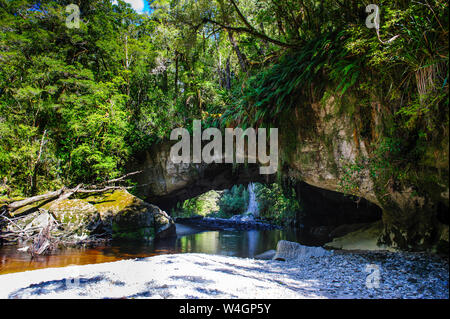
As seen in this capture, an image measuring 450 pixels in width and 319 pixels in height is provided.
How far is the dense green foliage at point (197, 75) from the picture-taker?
3.27 m

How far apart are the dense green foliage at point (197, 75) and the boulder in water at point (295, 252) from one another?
2.43 meters

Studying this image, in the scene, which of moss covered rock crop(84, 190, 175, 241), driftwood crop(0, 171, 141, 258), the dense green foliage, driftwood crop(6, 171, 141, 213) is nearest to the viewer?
the dense green foliage

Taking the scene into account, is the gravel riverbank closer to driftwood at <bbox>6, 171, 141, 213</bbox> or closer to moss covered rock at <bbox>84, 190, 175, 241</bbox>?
moss covered rock at <bbox>84, 190, 175, 241</bbox>

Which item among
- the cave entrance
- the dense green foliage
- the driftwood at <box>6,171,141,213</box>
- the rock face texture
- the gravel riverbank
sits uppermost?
the dense green foliage

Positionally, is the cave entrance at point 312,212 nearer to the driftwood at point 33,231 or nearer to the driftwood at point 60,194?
the driftwood at point 60,194

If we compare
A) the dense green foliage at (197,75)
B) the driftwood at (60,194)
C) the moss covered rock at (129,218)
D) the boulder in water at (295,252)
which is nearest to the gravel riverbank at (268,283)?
the dense green foliage at (197,75)

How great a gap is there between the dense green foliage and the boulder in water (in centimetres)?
243

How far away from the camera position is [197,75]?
45.0 feet

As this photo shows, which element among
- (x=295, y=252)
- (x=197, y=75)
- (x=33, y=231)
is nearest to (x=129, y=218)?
(x=33, y=231)

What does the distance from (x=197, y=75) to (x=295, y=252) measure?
11406 mm

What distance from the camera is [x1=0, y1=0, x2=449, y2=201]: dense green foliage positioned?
10.7 ft

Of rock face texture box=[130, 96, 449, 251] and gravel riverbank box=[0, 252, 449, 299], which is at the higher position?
rock face texture box=[130, 96, 449, 251]

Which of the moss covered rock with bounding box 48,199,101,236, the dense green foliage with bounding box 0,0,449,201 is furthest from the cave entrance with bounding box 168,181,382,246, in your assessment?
the moss covered rock with bounding box 48,199,101,236

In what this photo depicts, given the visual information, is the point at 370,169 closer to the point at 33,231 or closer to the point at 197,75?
the point at 33,231
